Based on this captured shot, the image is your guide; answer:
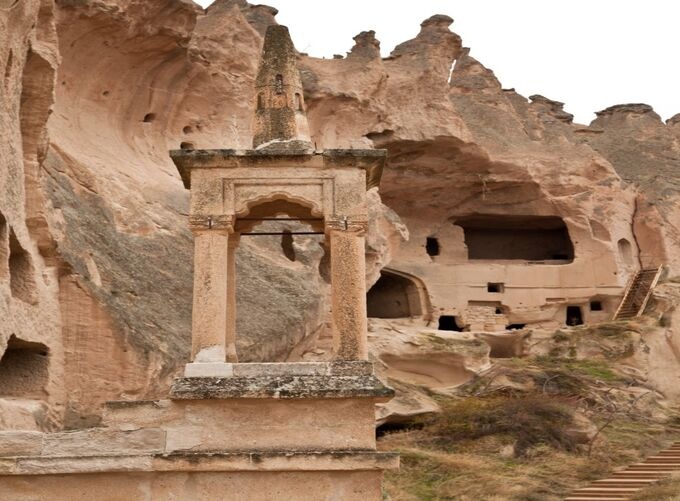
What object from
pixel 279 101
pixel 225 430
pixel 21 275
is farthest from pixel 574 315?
pixel 225 430

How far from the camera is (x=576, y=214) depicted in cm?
2734

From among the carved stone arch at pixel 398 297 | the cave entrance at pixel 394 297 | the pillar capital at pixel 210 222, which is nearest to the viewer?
the pillar capital at pixel 210 222

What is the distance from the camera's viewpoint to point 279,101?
28.7 ft

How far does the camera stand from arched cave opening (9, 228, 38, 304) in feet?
36.8

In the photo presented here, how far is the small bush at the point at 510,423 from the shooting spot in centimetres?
1573

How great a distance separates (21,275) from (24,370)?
1180mm

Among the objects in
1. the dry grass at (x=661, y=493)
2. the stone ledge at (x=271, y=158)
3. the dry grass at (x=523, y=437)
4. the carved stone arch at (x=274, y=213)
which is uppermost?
the stone ledge at (x=271, y=158)

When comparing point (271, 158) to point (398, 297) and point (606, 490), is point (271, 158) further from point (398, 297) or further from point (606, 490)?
point (398, 297)

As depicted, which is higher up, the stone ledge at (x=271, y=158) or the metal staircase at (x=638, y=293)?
the metal staircase at (x=638, y=293)

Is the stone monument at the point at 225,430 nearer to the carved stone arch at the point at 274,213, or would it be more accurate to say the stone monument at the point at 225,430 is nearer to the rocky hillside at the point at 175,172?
the carved stone arch at the point at 274,213

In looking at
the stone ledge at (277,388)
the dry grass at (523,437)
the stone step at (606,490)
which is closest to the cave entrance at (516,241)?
the dry grass at (523,437)

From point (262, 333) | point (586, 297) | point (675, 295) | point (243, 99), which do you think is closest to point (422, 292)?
point (586, 297)

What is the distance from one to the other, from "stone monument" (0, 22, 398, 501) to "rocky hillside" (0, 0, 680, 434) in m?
2.53

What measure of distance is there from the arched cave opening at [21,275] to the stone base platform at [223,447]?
454cm
